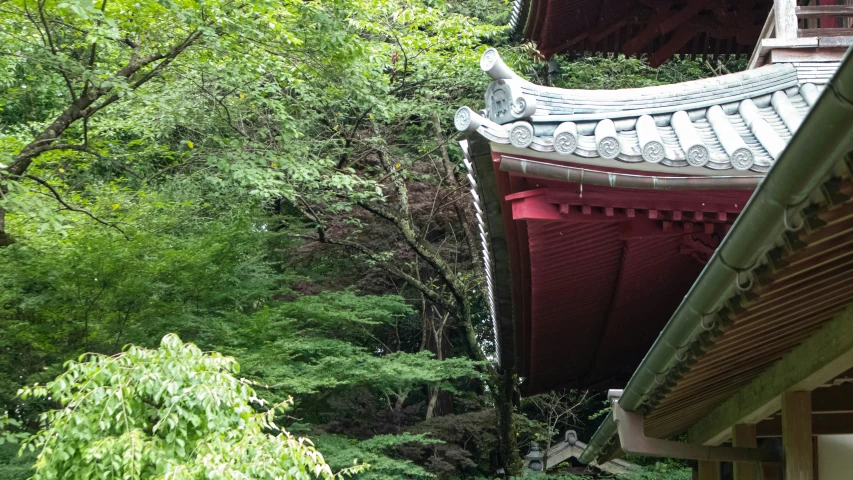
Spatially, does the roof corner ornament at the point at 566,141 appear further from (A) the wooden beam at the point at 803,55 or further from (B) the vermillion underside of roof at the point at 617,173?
(A) the wooden beam at the point at 803,55

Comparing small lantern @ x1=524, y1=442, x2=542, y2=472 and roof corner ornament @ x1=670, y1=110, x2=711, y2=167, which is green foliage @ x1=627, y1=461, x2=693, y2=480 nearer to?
small lantern @ x1=524, y1=442, x2=542, y2=472

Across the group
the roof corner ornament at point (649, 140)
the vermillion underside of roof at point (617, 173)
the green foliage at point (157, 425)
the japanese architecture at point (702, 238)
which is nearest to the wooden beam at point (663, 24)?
the japanese architecture at point (702, 238)

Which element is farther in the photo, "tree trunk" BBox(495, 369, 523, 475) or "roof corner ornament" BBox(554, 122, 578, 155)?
"tree trunk" BBox(495, 369, 523, 475)

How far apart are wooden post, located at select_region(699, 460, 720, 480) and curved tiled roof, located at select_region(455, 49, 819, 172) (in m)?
1.94

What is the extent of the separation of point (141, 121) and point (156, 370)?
7728 mm

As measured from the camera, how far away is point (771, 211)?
1619mm

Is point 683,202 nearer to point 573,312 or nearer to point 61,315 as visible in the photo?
point 573,312

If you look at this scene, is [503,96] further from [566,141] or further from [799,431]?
[799,431]

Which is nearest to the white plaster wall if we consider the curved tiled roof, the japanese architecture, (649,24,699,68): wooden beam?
the japanese architecture

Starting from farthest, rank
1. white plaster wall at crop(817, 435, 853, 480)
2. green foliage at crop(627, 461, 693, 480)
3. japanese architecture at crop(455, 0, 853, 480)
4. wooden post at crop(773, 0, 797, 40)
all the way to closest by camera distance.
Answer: green foliage at crop(627, 461, 693, 480) → wooden post at crop(773, 0, 797, 40) → white plaster wall at crop(817, 435, 853, 480) → japanese architecture at crop(455, 0, 853, 480)

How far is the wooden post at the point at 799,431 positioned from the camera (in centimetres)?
284

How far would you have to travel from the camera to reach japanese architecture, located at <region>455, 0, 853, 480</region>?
1821 millimetres

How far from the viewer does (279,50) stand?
814 cm

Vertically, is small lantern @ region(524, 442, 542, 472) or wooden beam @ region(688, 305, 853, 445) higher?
wooden beam @ region(688, 305, 853, 445)
